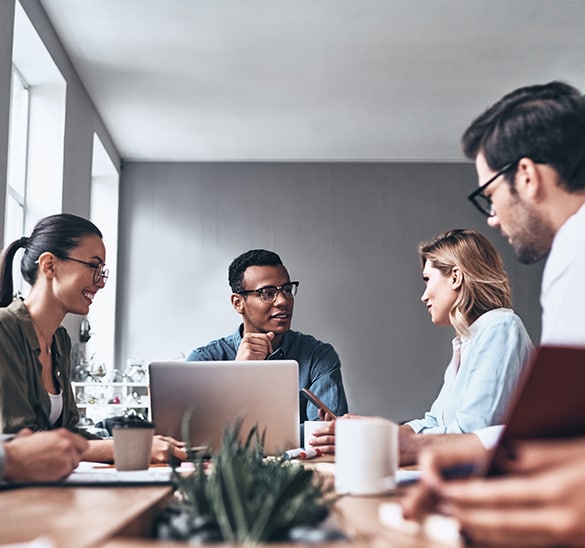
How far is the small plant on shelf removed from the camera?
83cm

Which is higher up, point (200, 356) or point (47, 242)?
point (47, 242)

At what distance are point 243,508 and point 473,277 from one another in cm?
176

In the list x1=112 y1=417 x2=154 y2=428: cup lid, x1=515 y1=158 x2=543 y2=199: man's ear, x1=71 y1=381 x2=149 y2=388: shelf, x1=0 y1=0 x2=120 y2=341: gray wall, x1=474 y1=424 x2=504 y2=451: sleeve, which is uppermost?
x1=0 y1=0 x2=120 y2=341: gray wall

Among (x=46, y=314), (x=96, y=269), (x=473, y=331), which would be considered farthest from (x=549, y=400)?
(x=96, y=269)

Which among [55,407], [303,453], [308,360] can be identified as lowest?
[303,453]

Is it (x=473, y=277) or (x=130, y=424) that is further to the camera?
(x=473, y=277)

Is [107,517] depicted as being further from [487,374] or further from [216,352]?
[216,352]

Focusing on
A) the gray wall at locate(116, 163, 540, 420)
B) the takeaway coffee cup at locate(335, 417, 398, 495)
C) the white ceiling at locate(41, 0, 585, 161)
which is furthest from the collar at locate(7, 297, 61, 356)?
the gray wall at locate(116, 163, 540, 420)

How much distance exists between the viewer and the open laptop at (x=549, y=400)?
2.66 feet

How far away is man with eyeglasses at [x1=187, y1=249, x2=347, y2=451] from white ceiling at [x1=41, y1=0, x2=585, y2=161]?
188 cm

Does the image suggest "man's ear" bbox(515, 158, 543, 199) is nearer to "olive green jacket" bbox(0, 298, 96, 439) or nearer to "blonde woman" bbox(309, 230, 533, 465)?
"blonde woman" bbox(309, 230, 533, 465)

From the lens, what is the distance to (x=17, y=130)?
195 inches

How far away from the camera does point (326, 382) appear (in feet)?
9.19

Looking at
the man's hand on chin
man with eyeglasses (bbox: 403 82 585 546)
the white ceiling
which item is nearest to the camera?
man with eyeglasses (bbox: 403 82 585 546)
